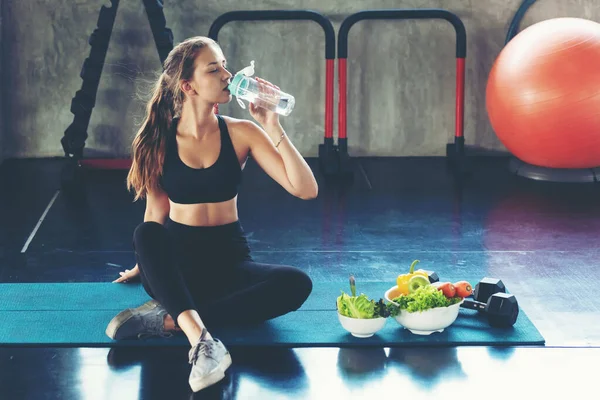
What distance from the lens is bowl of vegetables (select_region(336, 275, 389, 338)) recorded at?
2898 mm

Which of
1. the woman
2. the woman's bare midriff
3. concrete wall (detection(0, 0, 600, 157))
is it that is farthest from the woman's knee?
concrete wall (detection(0, 0, 600, 157))

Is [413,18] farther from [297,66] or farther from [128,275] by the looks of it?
[128,275]

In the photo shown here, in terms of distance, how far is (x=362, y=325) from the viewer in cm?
291

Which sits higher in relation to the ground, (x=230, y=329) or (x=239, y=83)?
(x=239, y=83)

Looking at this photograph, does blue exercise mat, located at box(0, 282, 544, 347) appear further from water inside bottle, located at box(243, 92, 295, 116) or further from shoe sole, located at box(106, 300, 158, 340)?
water inside bottle, located at box(243, 92, 295, 116)

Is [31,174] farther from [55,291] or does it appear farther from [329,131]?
[55,291]

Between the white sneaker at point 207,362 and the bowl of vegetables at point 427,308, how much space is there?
59 centimetres

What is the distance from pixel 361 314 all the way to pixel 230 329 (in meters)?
0.45

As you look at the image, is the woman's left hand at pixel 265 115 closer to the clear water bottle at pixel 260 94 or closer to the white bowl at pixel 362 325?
the clear water bottle at pixel 260 94

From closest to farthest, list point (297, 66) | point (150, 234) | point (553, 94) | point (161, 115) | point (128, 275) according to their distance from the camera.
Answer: point (150, 234) < point (161, 115) < point (128, 275) < point (553, 94) < point (297, 66)

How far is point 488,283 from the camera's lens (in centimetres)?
318

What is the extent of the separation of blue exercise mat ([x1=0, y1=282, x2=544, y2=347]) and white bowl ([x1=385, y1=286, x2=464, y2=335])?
30 mm

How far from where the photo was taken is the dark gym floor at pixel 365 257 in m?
2.65

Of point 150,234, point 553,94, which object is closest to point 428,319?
point 150,234
